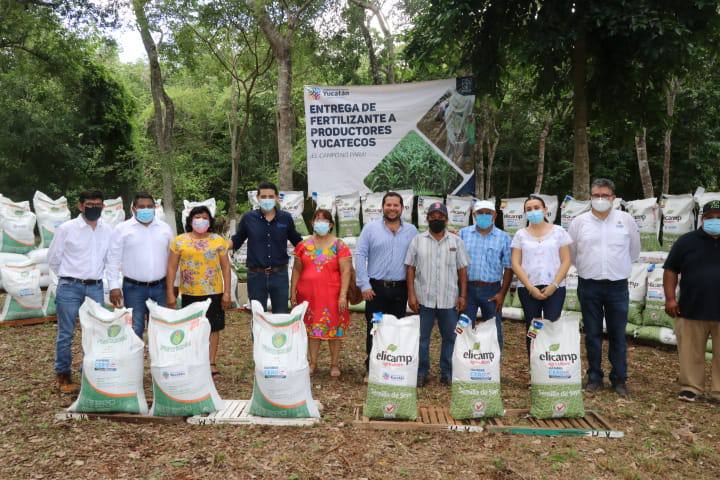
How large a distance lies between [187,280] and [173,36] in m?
9.54

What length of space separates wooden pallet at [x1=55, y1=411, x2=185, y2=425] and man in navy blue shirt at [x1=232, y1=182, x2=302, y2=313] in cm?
125

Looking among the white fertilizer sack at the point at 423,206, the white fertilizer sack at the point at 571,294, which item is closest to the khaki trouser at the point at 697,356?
the white fertilizer sack at the point at 571,294

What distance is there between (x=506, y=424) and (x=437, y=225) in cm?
150

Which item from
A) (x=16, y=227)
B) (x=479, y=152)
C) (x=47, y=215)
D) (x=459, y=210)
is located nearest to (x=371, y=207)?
(x=459, y=210)

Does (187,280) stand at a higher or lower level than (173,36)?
lower

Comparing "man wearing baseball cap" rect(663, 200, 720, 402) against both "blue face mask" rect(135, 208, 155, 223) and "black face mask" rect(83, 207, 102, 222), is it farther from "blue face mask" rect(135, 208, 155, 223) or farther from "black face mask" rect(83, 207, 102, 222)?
"black face mask" rect(83, 207, 102, 222)

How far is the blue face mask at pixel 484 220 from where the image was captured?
4.41 m

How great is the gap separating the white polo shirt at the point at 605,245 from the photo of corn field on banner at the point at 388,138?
2.80 metres

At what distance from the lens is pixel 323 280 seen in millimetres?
4512

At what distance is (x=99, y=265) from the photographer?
4363mm

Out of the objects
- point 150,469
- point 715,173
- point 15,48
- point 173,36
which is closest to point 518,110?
point 715,173

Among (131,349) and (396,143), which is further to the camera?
(396,143)

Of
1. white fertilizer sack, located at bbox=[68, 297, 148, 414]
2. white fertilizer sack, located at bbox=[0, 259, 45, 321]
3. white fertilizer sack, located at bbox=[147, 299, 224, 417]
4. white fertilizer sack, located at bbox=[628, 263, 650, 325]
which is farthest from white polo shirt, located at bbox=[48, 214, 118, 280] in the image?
white fertilizer sack, located at bbox=[628, 263, 650, 325]

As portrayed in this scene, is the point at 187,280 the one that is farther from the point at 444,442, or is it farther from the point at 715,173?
the point at 715,173
